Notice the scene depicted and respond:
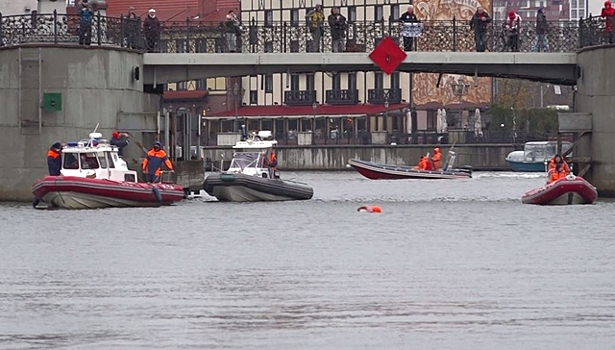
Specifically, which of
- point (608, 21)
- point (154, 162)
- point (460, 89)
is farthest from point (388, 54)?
point (460, 89)

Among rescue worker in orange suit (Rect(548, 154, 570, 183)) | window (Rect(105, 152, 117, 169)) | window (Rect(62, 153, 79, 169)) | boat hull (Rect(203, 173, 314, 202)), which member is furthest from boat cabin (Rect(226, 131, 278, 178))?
rescue worker in orange suit (Rect(548, 154, 570, 183))

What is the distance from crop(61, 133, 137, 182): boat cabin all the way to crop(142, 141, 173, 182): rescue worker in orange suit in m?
2.09

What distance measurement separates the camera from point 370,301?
32.0m

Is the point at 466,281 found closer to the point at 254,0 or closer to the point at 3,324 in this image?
the point at 3,324

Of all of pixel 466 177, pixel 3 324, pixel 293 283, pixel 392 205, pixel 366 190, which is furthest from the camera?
pixel 466 177

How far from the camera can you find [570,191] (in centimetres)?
5641

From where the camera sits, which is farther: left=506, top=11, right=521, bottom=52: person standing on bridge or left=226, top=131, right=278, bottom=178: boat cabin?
left=226, top=131, right=278, bottom=178: boat cabin

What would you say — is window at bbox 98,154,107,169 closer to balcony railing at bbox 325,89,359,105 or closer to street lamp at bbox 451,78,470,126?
street lamp at bbox 451,78,470,126

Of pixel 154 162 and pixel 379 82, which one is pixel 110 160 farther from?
pixel 379 82

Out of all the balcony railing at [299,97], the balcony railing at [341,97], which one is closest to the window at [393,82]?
the balcony railing at [341,97]

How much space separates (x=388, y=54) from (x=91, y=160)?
10.4m

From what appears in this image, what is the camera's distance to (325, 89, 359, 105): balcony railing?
456 ft

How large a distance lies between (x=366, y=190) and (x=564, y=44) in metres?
19.0

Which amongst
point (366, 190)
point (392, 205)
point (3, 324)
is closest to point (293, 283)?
point (3, 324)
